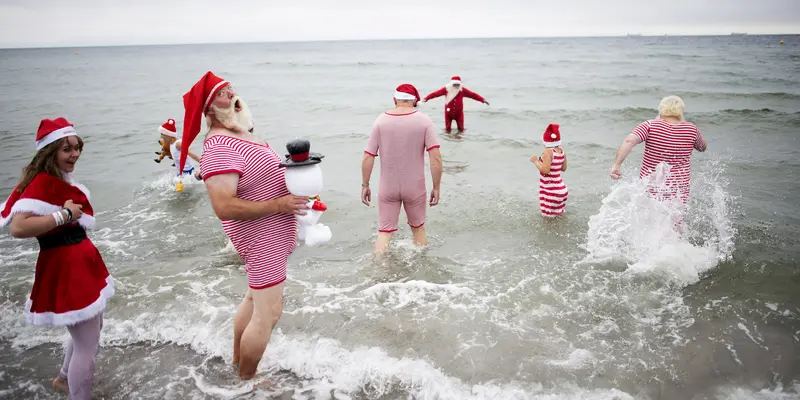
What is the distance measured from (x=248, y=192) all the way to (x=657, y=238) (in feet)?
16.4

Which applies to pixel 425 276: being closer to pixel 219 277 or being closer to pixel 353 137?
pixel 219 277

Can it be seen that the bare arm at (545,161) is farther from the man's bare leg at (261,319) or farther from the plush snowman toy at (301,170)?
the man's bare leg at (261,319)

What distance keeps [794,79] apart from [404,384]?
31474mm

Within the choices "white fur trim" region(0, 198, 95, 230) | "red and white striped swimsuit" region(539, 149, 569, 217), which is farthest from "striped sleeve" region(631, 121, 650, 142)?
"white fur trim" region(0, 198, 95, 230)

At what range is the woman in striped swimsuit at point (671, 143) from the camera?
17.9 ft

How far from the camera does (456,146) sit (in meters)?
13.1

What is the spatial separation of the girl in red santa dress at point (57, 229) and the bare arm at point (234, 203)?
93 centimetres

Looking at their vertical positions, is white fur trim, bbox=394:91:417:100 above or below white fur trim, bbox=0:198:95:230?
above

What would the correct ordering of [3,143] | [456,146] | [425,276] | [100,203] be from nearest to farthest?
1. [425,276]
2. [100,203]
3. [456,146]
4. [3,143]

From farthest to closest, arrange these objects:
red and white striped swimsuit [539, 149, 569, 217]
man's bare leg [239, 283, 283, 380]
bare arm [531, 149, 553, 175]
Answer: red and white striped swimsuit [539, 149, 569, 217]
bare arm [531, 149, 553, 175]
man's bare leg [239, 283, 283, 380]

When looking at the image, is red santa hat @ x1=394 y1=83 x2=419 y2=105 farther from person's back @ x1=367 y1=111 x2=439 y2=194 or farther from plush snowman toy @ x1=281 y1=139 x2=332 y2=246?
plush snowman toy @ x1=281 y1=139 x2=332 y2=246

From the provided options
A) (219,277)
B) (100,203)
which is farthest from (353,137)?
(219,277)

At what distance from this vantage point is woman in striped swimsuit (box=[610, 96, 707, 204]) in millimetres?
5461

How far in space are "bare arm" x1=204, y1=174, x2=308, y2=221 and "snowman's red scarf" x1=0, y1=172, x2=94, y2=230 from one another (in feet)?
3.17
